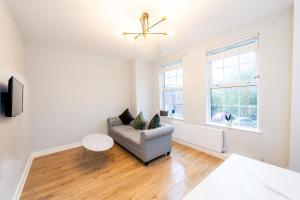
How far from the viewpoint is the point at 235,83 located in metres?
2.61

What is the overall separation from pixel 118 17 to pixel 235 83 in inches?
95.8

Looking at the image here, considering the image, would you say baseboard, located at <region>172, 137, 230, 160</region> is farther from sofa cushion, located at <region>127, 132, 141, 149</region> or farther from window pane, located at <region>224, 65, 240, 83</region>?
window pane, located at <region>224, 65, 240, 83</region>

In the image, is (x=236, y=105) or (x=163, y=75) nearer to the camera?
(x=236, y=105)

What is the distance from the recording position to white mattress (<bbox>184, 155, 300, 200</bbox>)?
0.98m

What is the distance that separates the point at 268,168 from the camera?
1317 mm

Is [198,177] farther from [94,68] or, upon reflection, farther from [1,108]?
[94,68]

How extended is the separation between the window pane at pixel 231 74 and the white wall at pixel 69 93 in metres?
2.96

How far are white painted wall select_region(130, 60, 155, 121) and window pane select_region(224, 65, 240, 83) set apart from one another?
2385 millimetres

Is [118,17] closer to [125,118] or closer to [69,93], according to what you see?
[69,93]

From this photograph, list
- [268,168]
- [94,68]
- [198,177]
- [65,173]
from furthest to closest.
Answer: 1. [94,68]
2. [65,173]
3. [198,177]
4. [268,168]

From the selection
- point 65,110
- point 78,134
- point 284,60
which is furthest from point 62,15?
point 284,60

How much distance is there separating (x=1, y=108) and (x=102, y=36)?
6.47 ft

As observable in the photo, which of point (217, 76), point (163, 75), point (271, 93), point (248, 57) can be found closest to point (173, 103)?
point (163, 75)

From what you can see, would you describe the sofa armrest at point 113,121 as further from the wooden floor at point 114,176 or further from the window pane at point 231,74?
the window pane at point 231,74
